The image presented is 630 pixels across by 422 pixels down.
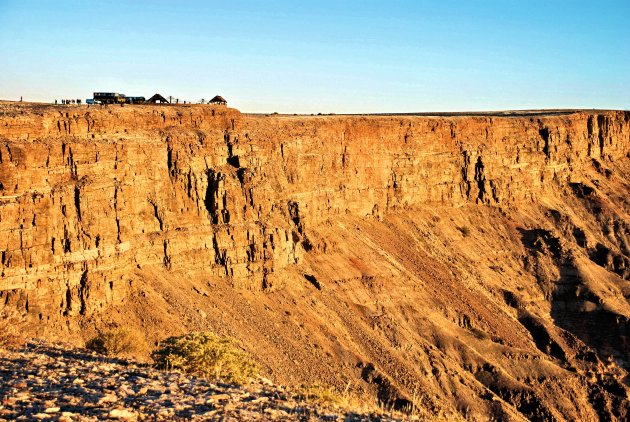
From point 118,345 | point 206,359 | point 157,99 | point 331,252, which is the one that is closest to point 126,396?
point 206,359

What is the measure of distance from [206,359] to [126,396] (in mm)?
5544

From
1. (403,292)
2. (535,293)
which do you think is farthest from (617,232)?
(403,292)

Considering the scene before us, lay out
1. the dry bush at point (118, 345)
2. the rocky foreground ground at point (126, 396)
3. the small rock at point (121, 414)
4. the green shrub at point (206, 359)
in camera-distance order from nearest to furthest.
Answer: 1. the small rock at point (121, 414)
2. the rocky foreground ground at point (126, 396)
3. the green shrub at point (206, 359)
4. the dry bush at point (118, 345)

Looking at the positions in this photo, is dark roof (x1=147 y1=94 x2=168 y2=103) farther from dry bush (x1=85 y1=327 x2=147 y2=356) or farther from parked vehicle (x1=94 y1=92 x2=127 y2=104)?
dry bush (x1=85 y1=327 x2=147 y2=356)

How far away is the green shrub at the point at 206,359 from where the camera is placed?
19.6 m

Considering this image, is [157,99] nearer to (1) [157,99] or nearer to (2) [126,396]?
(1) [157,99]

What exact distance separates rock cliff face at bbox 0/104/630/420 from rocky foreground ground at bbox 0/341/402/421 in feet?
52.8

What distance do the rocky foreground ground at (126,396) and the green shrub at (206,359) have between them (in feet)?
2.96

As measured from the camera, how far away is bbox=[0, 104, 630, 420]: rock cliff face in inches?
1387

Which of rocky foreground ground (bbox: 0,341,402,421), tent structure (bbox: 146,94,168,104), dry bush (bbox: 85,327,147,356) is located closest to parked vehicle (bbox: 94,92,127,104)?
tent structure (bbox: 146,94,168,104)

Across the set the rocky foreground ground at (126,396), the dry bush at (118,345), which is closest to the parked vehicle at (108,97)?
the dry bush at (118,345)

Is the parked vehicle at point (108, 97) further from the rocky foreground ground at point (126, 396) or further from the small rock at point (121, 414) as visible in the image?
the small rock at point (121, 414)

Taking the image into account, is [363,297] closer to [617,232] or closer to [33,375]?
[33,375]

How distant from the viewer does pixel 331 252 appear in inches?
2046
